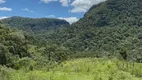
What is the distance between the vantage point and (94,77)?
73.4ft

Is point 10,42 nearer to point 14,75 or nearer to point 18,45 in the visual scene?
point 18,45

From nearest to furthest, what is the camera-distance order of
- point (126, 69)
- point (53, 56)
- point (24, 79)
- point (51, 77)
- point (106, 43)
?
point (24, 79) → point (51, 77) → point (126, 69) → point (53, 56) → point (106, 43)

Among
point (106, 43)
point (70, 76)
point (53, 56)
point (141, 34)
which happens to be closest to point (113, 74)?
point (70, 76)

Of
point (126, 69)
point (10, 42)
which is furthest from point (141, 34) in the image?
point (126, 69)

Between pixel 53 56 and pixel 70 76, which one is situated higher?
pixel 70 76

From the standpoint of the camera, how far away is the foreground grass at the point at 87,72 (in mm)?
21812

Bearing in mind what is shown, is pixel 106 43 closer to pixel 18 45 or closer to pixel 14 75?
pixel 18 45

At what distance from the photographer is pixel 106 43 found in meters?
179

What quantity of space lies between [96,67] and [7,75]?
844 centimetres

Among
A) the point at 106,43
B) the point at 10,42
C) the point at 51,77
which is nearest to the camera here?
the point at 51,77

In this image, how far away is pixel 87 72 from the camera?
25109 mm

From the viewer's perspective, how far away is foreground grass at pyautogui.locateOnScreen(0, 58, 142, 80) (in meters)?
21.8

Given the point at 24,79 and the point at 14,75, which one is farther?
the point at 14,75

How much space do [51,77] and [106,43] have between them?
158599mm
